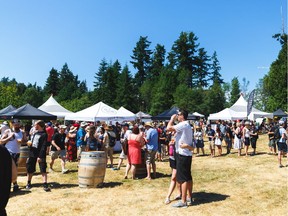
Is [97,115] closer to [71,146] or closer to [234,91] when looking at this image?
[71,146]

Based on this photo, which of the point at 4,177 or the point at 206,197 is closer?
the point at 4,177

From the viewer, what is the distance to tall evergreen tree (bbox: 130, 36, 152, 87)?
75875 millimetres

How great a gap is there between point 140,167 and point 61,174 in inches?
112

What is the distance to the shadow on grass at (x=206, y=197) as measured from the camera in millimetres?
6695

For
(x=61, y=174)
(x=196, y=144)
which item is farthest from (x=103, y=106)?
(x=61, y=174)

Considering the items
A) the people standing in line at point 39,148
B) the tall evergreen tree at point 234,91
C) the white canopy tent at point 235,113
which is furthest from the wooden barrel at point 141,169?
the tall evergreen tree at point 234,91

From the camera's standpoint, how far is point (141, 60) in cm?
7619

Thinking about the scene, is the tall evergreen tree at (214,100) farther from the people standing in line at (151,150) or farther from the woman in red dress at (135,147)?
the woman in red dress at (135,147)

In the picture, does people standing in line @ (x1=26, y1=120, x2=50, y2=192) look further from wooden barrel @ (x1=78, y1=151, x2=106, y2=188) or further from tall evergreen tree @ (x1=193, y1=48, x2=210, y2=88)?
tall evergreen tree @ (x1=193, y1=48, x2=210, y2=88)

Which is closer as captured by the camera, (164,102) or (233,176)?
(233,176)

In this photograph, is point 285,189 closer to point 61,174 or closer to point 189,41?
point 61,174

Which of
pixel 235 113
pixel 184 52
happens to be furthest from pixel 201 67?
pixel 235 113

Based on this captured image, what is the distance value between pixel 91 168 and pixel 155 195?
1867mm

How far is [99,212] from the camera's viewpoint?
6027mm
